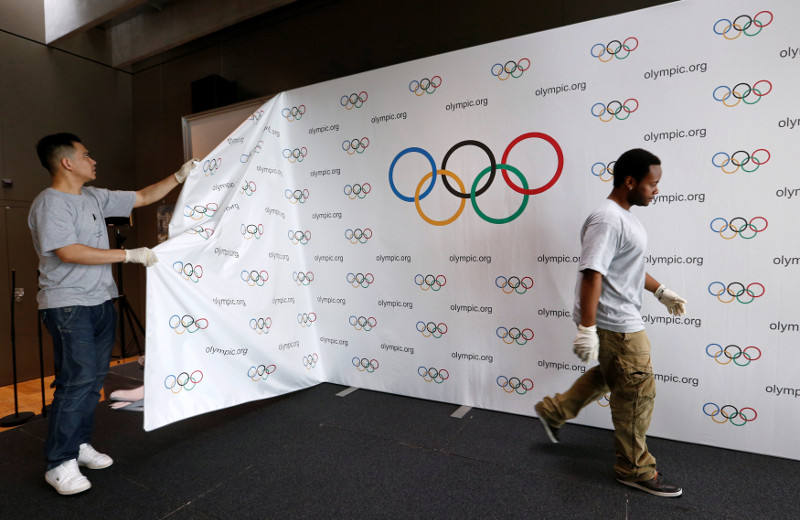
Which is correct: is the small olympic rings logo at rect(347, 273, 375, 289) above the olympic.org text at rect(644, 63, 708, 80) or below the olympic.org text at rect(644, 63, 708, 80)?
below

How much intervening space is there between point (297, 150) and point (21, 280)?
3.55m

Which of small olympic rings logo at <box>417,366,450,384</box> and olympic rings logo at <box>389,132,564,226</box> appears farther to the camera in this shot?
small olympic rings logo at <box>417,366,450,384</box>

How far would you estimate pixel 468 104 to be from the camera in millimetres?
2885

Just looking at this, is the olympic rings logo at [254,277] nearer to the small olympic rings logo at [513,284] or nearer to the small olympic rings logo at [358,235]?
the small olympic rings logo at [358,235]

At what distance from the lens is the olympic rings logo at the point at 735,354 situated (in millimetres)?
2275

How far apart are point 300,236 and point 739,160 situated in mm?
2962

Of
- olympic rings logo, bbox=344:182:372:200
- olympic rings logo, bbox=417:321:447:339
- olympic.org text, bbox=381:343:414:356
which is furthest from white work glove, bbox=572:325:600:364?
olympic rings logo, bbox=344:182:372:200

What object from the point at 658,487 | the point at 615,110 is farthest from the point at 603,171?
the point at 658,487

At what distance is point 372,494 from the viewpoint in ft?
6.73

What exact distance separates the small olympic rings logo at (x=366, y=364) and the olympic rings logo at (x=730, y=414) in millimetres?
2141

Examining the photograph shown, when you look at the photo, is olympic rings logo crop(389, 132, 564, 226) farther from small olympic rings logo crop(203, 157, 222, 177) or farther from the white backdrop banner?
small olympic rings logo crop(203, 157, 222, 177)

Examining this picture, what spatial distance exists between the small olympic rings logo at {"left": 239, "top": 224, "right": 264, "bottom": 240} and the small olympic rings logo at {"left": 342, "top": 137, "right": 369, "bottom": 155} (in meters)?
0.89

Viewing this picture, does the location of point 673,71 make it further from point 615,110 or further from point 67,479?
point 67,479

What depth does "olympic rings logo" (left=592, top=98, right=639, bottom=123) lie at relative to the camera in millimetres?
2441
